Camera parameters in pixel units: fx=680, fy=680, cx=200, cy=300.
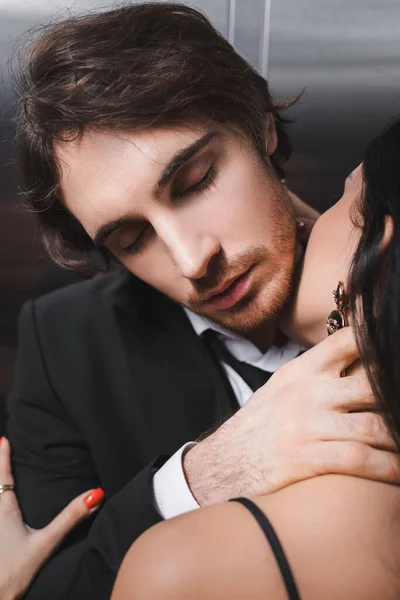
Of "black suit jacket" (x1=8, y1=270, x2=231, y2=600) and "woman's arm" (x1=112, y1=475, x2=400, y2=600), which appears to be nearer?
"woman's arm" (x1=112, y1=475, x2=400, y2=600)

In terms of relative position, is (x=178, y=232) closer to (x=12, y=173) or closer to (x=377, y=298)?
(x=377, y=298)

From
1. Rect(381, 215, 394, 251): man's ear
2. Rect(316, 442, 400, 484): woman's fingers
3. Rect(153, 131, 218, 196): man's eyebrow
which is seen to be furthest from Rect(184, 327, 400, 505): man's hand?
Rect(153, 131, 218, 196): man's eyebrow

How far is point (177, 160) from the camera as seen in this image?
95cm

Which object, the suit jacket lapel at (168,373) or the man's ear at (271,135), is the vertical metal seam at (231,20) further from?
the suit jacket lapel at (168,373)

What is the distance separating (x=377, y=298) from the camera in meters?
0.70

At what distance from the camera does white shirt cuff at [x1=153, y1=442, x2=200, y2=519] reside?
0.89m

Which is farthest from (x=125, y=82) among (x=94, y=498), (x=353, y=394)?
(x=94, y=498)

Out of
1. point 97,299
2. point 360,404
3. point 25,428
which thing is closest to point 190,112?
point 97,299

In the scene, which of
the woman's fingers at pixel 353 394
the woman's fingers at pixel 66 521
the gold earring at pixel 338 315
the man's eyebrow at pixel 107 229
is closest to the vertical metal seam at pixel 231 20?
the man's eyebrow at pixel 107 229

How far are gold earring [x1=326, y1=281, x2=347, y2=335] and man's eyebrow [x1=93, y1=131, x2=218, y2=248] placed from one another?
0.28 m

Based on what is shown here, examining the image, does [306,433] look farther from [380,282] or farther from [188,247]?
[188,247]

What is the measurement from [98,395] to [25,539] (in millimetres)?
259

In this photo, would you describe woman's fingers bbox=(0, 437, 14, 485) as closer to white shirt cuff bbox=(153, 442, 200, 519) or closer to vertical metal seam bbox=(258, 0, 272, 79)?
white shirt cuff bbox=(153, 442, 200, 519)

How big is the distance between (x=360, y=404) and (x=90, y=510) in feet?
1.88
